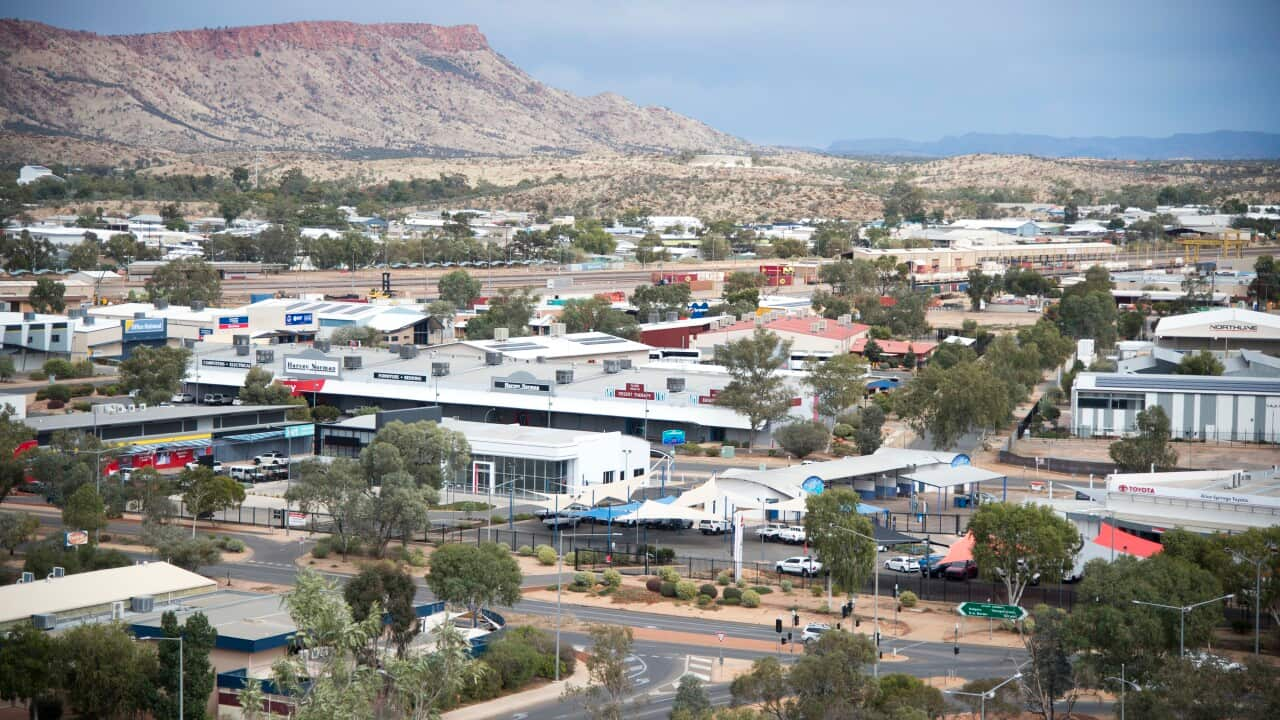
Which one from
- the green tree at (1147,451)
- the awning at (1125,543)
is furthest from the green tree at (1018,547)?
the green tree at (1147,451)

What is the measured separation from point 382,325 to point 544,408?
30813mm

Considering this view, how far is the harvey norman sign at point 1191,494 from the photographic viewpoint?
46.7 metres

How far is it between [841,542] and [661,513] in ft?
32.9

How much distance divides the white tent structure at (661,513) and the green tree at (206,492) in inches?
524

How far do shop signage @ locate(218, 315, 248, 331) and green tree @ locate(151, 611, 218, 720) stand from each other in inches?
2423

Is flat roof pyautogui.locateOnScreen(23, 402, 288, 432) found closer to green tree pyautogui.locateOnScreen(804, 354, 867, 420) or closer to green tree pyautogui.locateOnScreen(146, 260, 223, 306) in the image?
green tree pyautogui.locateOnScreen(804, 354, 867, 420)

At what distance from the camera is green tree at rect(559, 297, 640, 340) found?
97.4 m

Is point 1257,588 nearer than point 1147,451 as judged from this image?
Yes

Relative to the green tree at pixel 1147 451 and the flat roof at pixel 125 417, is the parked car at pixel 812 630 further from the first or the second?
the flat roof at pixel 125 417

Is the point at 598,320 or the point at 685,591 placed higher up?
the point at 598,320

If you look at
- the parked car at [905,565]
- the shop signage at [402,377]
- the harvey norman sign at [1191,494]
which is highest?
the shop signage at [402,377]

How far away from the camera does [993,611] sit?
130 ft

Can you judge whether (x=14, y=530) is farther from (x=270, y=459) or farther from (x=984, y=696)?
(x=984, y=696)

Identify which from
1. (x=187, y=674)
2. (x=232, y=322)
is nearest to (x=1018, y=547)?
(x=187, y=674)
